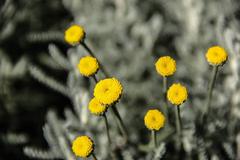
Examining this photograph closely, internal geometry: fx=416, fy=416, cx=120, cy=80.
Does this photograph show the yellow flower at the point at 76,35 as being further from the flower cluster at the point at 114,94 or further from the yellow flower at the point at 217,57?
the yellow flower at the point at 217,57

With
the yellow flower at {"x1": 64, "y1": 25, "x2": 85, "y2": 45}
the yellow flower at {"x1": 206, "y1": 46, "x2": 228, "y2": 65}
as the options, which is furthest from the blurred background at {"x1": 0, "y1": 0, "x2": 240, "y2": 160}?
the yellow flower at {"x1": 206, "y1": 46, "x2": 228, "y2": 65}

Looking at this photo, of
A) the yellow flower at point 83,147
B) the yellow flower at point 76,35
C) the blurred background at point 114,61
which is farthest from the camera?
the blurred background at point 114,61

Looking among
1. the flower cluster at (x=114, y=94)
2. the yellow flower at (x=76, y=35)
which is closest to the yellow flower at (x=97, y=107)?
the flower cluster at (x=114, y=94)

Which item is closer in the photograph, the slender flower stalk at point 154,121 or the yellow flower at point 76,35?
the slender flower stalk at point 154,121

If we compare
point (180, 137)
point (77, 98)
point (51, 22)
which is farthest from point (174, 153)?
point (51, 22)

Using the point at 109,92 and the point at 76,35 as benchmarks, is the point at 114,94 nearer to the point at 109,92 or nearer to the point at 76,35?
the point at 109,92

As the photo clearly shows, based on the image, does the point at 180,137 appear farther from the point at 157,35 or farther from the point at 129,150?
the point at 157,35
